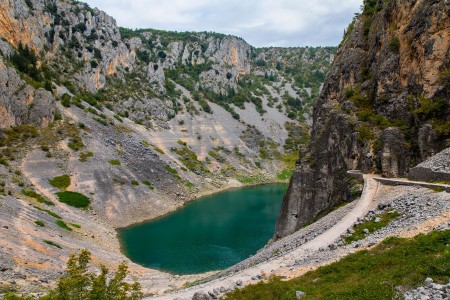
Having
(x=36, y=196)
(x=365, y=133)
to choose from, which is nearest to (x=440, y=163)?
(x=365, y=133)

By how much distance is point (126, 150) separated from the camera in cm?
9462

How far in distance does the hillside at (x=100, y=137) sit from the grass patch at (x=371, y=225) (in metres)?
23.5

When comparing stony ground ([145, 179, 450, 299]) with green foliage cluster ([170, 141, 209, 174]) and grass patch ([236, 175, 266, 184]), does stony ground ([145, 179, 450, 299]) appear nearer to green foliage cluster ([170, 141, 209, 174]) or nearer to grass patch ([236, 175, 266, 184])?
green foliage cluster ([170, 141, 209, 174])

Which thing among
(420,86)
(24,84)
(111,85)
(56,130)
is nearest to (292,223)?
(420,86)

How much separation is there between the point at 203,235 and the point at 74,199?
2654cm

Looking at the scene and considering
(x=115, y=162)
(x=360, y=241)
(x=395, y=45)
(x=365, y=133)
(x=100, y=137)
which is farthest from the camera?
(x=100, y=137)

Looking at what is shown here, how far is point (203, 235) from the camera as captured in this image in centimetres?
6506

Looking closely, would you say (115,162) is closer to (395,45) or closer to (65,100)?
(65,100)

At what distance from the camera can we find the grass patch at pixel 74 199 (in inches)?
2660

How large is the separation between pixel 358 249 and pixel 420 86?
26.0 meters

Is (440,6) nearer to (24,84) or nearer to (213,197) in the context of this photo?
(213,197)

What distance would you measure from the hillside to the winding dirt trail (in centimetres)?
1769

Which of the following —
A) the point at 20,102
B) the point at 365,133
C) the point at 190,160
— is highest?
the point at 20,102

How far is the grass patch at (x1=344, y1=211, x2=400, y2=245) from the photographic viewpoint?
22172mm
